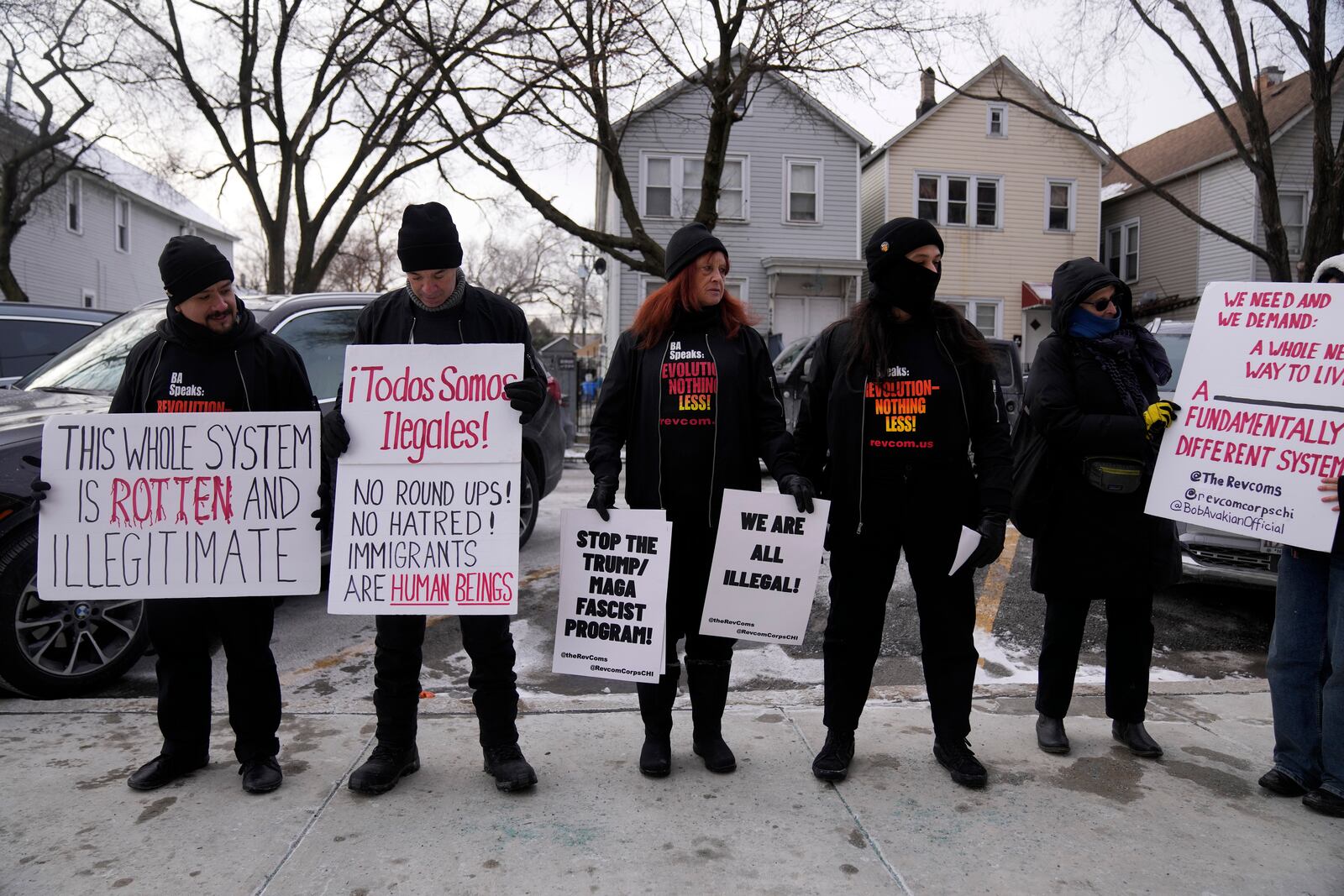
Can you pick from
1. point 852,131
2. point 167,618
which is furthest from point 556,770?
point 852,131

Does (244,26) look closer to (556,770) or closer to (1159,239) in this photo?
(556,770)

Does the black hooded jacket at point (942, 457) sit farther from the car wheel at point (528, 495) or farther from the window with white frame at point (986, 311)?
the window with white frame at point (986, 311)

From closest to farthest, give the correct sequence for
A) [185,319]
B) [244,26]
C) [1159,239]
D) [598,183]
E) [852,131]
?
[185,319] < [244,26] < [852,131] < [1159,239] < [598,183]

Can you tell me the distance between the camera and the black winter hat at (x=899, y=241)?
3.48 metres

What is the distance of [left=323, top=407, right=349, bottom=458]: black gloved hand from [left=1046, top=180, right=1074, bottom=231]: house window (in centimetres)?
2698

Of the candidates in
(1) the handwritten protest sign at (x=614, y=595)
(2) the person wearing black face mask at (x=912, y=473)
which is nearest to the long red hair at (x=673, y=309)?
(2) the person wearing black face mask at (x=912, y=473)

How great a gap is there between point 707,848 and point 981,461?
1.61m

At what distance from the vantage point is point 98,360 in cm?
589

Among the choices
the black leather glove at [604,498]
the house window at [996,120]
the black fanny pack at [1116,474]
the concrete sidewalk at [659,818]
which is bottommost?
the concrete sidewalk at [659,818]

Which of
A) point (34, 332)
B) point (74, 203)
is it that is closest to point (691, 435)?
point (34, 332)

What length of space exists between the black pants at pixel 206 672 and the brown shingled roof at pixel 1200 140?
929 inches

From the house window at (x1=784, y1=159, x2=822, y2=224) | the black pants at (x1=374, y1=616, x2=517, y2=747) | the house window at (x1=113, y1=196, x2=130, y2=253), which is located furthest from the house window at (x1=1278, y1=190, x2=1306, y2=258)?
the house window at (x1=113, y1=196, x2=130, y2=253)

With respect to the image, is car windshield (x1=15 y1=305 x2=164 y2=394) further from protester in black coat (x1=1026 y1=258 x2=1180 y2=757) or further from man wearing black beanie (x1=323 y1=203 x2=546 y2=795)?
protester in black coat (x1=1026 y1=258 x2=1180 y2=757)

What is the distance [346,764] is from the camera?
3689 mm
